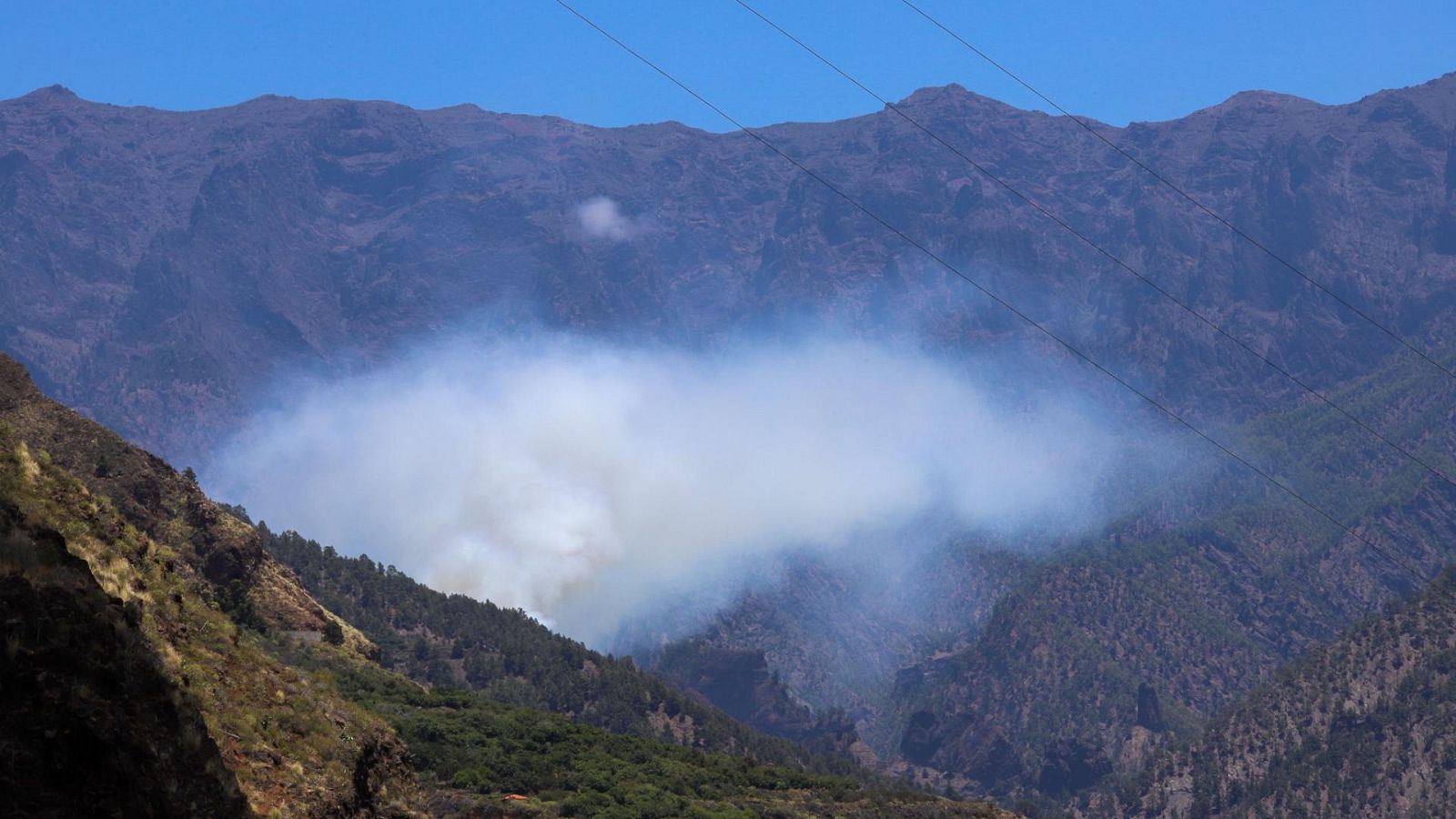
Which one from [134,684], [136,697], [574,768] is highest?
[574,768]

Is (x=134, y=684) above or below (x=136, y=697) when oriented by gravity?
above

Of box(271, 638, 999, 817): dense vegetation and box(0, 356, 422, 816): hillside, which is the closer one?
box(0, 356, 422, 816): hillside

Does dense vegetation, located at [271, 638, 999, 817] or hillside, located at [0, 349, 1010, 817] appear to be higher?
dense vegetation, located at [271, 638, 999, 817]

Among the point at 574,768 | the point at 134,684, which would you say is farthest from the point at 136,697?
the point at 574,768

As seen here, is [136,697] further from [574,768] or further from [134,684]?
[574,768]

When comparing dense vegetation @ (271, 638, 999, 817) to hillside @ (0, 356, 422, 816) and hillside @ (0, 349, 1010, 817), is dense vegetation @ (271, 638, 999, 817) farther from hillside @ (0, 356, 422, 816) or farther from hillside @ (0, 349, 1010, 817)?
hillside @ (0, 356, 422, 816)

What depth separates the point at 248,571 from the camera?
8400cm

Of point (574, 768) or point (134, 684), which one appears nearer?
point (134, 684)

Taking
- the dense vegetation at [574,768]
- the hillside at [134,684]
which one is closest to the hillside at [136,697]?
the hillside at [134,684]

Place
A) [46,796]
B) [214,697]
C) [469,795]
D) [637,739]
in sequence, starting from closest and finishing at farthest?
[46,796] → [214,697] → [469,795] → [637,739]

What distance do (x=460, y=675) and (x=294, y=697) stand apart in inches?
6163

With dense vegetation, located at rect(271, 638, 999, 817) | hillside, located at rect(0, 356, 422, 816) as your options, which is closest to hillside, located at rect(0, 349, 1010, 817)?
hillside, located at rect(0, 356, 422, 816)

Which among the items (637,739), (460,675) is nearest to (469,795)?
(637,739)

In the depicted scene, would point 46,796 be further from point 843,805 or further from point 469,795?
point 843,805
